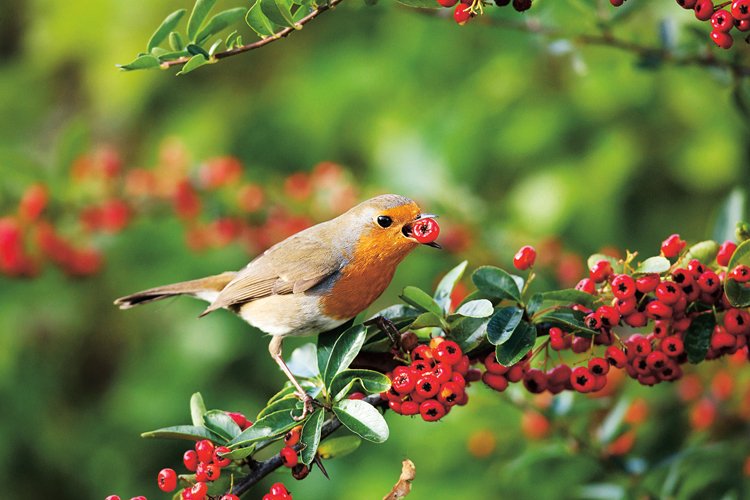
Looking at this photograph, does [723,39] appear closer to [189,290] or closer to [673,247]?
[673,247]

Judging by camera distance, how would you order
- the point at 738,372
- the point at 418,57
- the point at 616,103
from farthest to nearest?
the point at 418,57
the point at 616,103
the point at 738,372

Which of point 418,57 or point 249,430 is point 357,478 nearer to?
point 418,57

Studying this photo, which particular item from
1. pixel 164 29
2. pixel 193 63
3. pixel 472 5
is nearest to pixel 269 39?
pixel 193 63

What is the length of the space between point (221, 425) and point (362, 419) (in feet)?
1.09

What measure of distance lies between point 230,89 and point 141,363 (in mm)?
Result: 1808

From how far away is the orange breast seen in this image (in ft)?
8.20

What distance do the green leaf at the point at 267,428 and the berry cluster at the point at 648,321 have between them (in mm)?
482

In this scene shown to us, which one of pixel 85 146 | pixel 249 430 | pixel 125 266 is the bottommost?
pixel 125 266

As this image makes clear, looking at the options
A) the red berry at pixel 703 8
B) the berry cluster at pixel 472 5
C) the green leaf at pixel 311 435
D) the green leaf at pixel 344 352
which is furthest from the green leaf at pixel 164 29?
the red berry at pixel 703 8

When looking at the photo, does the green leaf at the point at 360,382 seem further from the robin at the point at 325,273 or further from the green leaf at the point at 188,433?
the robin at the point at 325,273

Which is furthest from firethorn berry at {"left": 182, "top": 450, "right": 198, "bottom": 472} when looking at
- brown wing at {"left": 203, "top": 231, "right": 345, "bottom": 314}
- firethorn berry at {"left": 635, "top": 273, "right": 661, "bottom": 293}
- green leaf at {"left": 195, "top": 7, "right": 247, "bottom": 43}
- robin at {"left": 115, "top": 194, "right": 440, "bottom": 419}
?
firethorn berry at {"left": 635, "top": 273, "right": 661, "bottom": 293}

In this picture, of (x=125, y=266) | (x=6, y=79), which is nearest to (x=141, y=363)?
(x=125, y=266)

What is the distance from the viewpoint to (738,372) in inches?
139

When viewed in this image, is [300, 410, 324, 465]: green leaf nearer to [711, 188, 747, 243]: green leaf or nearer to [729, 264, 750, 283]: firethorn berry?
[729, 264, 750, 283]: firethorn berry
